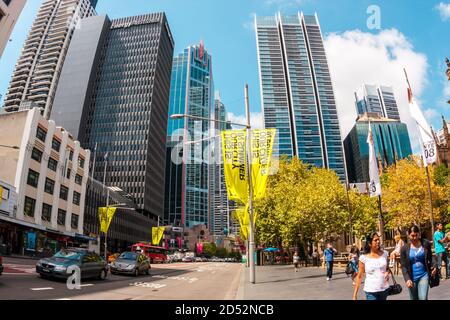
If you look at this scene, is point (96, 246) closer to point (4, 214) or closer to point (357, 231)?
point (4, 214)

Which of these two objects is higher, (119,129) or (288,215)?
(119,129)

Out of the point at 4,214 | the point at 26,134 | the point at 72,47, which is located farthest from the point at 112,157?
the point at 4,214

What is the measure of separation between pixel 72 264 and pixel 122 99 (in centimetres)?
11396

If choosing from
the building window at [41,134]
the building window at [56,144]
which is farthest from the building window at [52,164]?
the building window at [41,134]

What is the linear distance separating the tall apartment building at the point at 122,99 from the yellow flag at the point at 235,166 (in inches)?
3815

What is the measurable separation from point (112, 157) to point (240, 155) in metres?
105

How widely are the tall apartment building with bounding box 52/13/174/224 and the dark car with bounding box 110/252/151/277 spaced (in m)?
88.0

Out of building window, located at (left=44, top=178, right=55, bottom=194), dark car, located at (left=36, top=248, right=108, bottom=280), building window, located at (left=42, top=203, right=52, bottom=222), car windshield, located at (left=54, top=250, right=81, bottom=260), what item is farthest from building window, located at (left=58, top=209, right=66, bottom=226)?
car windshield, located at (left=54, top=250, right=81, bottom=260)

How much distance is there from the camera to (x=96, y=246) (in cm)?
6612

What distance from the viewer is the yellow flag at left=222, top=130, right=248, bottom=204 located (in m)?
15.8

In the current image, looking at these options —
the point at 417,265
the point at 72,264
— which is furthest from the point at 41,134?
the point at 417,265

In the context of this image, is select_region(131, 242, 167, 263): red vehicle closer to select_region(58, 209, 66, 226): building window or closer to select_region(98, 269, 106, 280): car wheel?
select_region(58, 209, 66, 226): building window

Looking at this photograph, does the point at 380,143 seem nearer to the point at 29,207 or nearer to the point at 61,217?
the point at 61,217

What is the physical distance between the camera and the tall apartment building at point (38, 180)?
40938 mm
